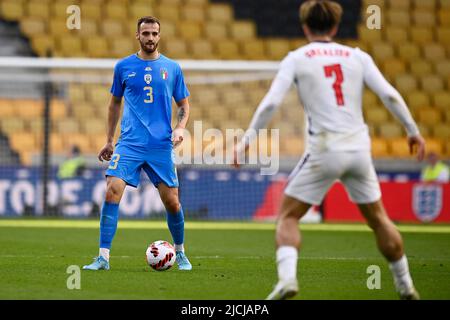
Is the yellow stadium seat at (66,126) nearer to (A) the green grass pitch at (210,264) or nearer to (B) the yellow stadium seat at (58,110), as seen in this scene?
(B) the yellow stadium seat at (58,110)

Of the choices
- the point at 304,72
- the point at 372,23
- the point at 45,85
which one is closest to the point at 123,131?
the point at 304,72

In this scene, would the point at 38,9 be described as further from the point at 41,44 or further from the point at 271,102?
the point at 271,102

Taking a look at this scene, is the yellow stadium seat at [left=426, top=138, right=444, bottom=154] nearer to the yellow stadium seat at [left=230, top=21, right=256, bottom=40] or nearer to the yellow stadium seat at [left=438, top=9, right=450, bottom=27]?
the yellow stadium seat at [left=438, top=9, right=450, bottom=27]

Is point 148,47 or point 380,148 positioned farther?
point 380,148

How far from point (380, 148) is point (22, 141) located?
773 cm

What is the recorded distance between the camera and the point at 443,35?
2602 cm

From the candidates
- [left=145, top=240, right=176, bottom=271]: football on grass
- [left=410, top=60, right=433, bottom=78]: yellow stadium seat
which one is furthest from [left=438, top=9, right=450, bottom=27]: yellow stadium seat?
[left=145, top=240, right=176, bottom=271]: football on grass

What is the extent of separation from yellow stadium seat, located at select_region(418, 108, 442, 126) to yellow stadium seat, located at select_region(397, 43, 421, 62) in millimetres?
1733

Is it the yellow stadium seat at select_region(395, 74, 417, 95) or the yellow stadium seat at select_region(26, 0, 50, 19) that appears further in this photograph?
the yellow stadium seat at select_region(395, 74, 417, 95)

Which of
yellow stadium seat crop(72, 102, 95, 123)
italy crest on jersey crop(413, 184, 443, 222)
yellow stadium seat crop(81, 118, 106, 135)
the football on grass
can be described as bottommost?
italy crest on jersey crop(413, 184, 443, 222)

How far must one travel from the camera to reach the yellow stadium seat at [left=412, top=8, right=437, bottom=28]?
25984mm

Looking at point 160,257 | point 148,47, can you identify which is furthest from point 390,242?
point 148,47

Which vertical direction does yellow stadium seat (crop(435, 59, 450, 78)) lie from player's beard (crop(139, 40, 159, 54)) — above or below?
below
